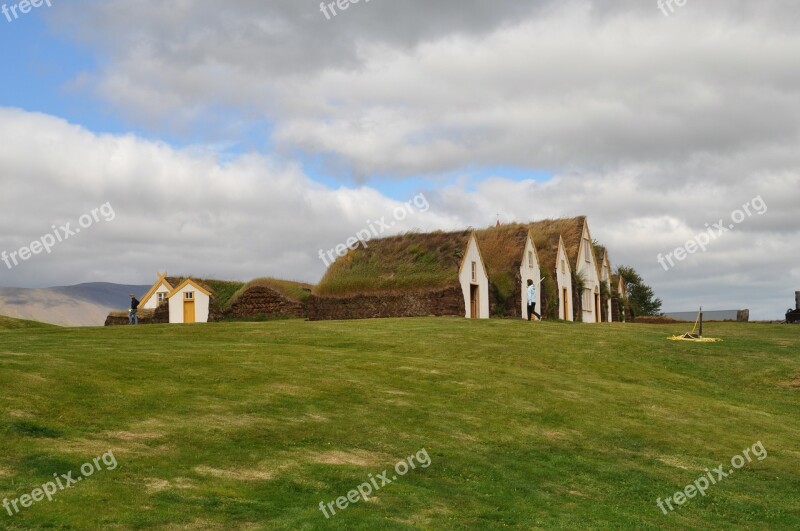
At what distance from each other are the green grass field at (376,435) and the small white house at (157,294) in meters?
45.7

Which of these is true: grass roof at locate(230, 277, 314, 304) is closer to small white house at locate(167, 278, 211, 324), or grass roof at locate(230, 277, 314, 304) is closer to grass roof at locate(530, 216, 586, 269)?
small white house at locate(167, 278, 211, 324)

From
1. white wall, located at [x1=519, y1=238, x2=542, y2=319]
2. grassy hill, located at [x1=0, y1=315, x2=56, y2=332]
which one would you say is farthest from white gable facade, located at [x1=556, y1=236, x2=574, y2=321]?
grassy hill, located at [x1=0, y1=315, x2=56, y2=332]

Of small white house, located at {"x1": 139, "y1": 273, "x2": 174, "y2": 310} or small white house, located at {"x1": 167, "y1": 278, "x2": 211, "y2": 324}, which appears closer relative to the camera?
small white house, located at {"x1": 167, "y1": 278, "x2": 211, "y2": 324}

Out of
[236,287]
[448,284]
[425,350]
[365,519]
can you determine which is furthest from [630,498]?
[236,287]

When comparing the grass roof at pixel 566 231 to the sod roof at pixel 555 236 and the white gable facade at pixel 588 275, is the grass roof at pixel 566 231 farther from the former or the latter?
the white gable facade at pixel 588 275

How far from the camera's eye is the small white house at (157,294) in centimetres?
7762

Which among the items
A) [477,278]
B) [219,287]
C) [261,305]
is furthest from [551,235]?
[219,287]

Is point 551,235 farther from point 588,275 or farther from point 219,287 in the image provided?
point 219,287

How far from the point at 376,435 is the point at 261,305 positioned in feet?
175

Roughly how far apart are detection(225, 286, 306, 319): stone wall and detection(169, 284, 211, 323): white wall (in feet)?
11.5

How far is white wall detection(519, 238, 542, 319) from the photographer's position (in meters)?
62.2

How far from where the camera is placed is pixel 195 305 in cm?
7481

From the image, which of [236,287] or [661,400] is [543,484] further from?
[236,287]

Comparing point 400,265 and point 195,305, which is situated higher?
point 400,265
